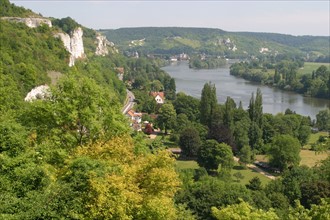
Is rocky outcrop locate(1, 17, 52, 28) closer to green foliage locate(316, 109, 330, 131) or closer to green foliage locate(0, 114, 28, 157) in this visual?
green foliage locate(0, 114, 28, 157)

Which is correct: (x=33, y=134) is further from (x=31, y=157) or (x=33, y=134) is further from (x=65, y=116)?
(x=31, y=157)

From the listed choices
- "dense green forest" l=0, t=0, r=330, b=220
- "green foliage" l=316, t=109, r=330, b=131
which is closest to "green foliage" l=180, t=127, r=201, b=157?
"dense green forest" l=0, t=0, r=330, b=220

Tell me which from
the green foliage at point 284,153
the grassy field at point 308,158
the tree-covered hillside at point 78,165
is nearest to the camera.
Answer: the tree-covered hillside at point 78,165

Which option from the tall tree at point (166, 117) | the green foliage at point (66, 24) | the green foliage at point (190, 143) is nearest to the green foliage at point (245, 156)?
the green foliage at point (190, 143)

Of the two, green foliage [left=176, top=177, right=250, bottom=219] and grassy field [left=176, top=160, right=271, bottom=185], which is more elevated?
green foliage [left=176, top=177, right=250, bottom=219]

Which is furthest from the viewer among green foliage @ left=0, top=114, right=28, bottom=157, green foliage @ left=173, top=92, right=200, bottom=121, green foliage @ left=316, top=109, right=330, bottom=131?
green foliage @ left=316, top=109, right=330, bottom=131

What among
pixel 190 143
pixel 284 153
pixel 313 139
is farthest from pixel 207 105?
pixel 313 139

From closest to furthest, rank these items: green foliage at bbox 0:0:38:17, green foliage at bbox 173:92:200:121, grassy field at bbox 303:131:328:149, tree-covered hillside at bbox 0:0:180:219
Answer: tree-covered hillside at bbox 0:0:180:219 → grassy field at bbox 303:131:328:149 → green foliage at bbox 0:0:38:17 → green foliage at bbox 173:92:200:121

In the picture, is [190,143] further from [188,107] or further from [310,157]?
[188,107]

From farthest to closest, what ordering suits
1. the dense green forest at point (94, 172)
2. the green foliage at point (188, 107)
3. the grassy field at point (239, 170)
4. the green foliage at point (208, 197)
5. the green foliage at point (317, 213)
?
1. the green foliage at point (188, 107)
2. the grassy field at point (239, 170)
3. the green foliage at point (208, 197)
4. the green foliage at point (317, 213)
5. the dense green forest at point (94, 172)

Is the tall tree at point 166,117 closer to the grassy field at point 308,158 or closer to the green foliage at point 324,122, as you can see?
the grassy field at point 308,158

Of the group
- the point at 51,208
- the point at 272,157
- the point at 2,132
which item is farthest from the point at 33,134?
the point at 272,157
